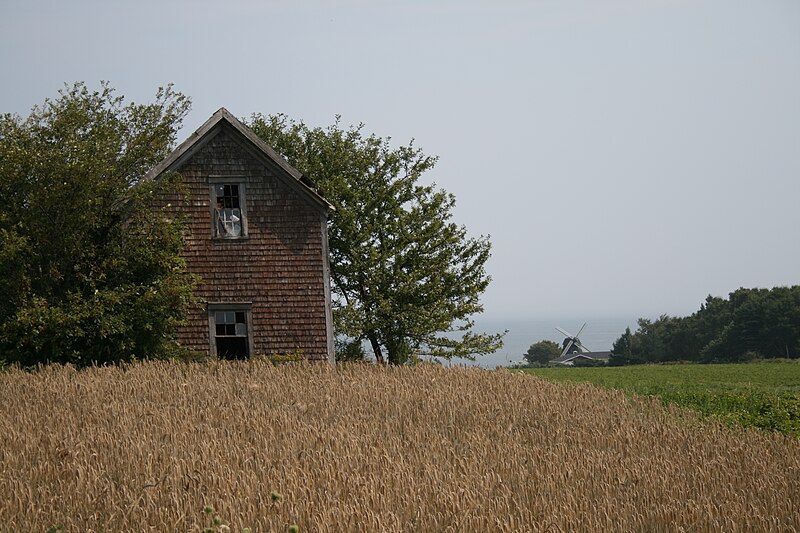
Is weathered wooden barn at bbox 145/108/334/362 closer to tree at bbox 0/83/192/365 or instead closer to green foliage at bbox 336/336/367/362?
tree at bbox 0/83/192/365

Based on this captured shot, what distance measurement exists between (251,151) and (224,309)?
4.42 meters

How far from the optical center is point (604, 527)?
859 cm

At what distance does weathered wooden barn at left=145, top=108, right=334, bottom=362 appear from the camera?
23547 mm

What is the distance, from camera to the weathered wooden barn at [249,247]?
2355cm

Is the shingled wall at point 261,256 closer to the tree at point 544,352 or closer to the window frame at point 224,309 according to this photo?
the window frame at point 224,309

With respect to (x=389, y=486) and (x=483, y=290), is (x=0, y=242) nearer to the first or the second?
(x=389, y=486)

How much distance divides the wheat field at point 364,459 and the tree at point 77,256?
2740 mm

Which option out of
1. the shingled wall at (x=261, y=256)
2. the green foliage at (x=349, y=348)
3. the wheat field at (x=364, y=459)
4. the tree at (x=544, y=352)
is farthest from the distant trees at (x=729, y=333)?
the wheat field at (x=364, y=459)

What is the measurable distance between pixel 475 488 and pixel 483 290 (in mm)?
25742

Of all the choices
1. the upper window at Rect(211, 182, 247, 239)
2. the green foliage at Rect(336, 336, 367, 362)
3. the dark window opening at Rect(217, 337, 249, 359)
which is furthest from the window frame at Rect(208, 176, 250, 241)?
the green foliage at Rect(336, 336, 367, 362)

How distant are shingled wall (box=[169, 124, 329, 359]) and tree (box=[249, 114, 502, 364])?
854 cm

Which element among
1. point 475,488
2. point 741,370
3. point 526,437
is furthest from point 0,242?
point 741,370

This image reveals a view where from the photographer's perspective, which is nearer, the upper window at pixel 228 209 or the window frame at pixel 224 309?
the window frame at pixel 224 309

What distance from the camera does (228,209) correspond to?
24.0m
